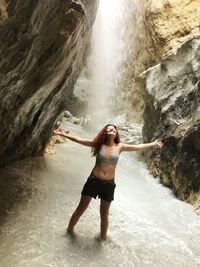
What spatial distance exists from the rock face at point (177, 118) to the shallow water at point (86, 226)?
0.62m

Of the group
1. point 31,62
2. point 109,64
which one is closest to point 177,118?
point 31,62

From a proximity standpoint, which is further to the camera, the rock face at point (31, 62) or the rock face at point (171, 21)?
the rock face at point (171, 21)

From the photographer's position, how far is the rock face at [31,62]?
4586mm

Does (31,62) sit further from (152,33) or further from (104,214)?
(152,33)

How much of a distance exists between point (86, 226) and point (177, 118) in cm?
539

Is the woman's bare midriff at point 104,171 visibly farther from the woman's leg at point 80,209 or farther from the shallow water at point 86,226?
the shallow water at point 86,226

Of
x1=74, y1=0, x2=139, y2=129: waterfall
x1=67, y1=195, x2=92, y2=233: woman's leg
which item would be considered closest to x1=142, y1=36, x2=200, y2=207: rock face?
x1=67, y1=195, x2=92, y2=233: woman's leg

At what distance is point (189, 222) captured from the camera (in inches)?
284

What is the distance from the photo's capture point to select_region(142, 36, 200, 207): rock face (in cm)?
859

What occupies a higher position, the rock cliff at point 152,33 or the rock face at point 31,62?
the rock cliff at point 152,33

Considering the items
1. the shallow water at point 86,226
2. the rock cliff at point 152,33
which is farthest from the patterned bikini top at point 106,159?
the rock cliff at point 152,33

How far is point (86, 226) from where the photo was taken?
618 cm

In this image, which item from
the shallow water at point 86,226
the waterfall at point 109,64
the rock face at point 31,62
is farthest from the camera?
the waterfall at point 109,64

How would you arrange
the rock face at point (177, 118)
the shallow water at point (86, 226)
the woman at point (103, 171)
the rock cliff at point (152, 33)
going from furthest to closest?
1. the rock cliff at point (152, 33)
2. the rock face at point (177, 118)
3. the woman at point (103, 171)
4. the shallow water at point (86, 226)
